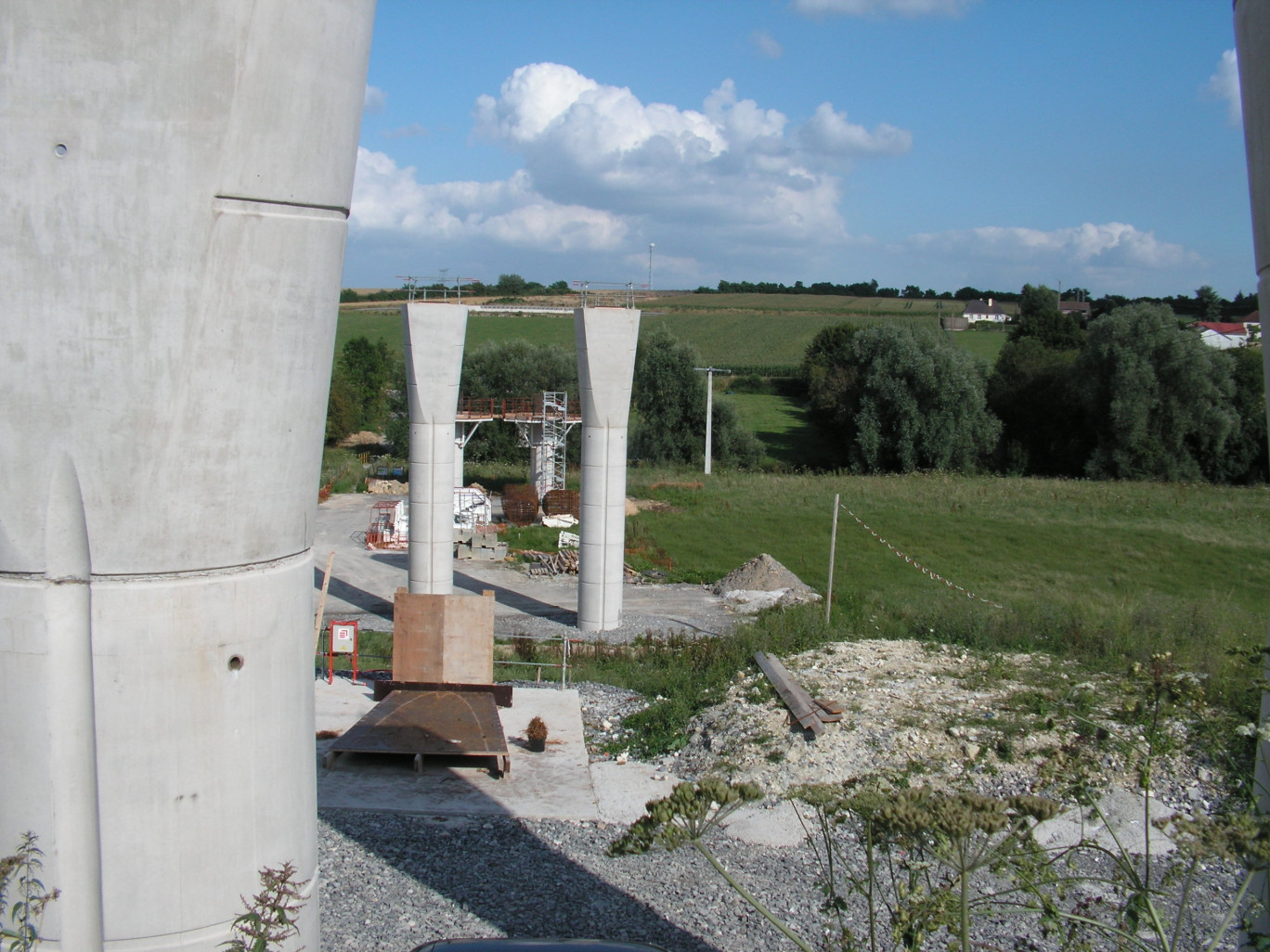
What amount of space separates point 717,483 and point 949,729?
3322 centimetres

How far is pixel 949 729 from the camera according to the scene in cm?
1306

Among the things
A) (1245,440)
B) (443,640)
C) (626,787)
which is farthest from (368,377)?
(626,787)

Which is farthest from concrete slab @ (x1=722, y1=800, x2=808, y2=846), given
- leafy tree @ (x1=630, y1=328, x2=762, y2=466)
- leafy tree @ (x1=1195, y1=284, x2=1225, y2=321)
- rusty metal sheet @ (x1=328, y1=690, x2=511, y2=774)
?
leafy tree @ (x1=1195, y1=284, x2=1225, y2=321)

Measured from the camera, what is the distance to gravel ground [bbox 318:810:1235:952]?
328 inches

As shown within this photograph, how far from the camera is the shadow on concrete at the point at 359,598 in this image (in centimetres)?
2388

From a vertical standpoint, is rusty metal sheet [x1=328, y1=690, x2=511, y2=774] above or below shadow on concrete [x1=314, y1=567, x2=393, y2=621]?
above

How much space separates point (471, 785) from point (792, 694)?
181 inches

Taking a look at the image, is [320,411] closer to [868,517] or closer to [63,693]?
[63,693]

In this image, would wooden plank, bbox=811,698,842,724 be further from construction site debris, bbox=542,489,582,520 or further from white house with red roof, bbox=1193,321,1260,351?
white house with red roof, bbox=1193,321,1260,351

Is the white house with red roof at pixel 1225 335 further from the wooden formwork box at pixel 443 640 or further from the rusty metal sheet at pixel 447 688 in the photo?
the rusty metal sheet at pixel 447 688

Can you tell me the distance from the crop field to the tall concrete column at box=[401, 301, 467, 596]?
8587 mm

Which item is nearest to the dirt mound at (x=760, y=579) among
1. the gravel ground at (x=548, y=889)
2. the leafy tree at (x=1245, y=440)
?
the gravel ground at (x=548, y=889)

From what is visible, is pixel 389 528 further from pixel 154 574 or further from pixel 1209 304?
pixel 1209 304

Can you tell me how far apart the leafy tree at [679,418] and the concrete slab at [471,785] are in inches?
1656
